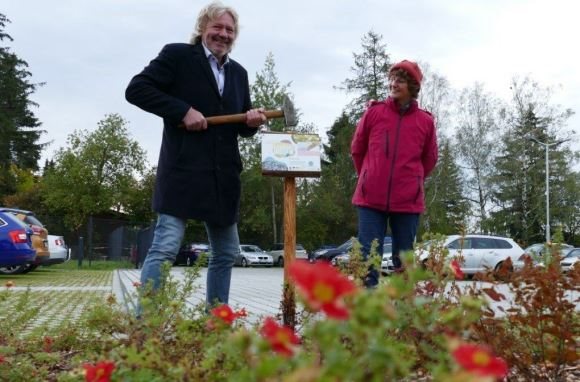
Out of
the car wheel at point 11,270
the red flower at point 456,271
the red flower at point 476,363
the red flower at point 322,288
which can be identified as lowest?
the car wheel at point 11,270

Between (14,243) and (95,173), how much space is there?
3015 cm

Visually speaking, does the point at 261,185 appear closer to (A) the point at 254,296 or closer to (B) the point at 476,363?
(A) the point at 254,296

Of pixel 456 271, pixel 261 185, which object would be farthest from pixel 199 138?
pixel 261 185

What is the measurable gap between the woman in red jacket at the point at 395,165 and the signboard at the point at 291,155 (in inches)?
39.3

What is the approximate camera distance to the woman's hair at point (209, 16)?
12.4 feet

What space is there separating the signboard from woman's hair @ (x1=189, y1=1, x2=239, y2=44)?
4.89 ft

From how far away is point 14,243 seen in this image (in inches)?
549

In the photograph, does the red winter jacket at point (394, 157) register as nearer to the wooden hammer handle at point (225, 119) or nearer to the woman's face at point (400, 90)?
the woman's face at point (400, 90)

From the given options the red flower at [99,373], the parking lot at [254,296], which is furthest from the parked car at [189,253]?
the red flower at [99,373]

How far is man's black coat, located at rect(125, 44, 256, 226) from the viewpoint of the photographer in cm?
362

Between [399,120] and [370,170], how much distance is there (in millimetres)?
373

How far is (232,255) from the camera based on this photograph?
12.9ft

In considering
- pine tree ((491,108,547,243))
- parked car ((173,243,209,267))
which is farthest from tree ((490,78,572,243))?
parked car ((173,243,209,267))

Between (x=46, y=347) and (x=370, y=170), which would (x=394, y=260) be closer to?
(x=370, y=170)
